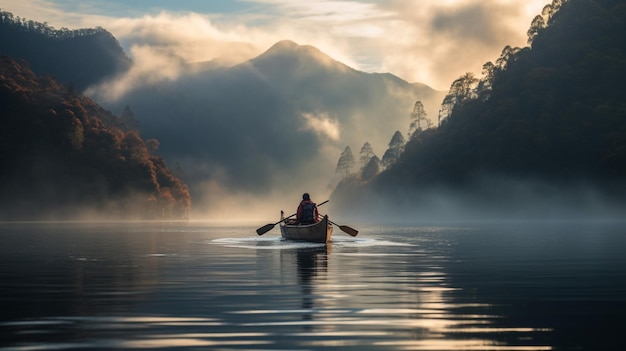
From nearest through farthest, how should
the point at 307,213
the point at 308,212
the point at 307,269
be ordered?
Answer: the point at 307,269 → the point at 308,212 → the point at 307,213

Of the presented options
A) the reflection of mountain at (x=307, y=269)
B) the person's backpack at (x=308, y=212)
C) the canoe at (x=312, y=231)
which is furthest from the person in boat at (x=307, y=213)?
the reflection of mountain at (x=307, y=269)

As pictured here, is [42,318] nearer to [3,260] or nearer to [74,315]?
[74,315]

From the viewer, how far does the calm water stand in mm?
18578

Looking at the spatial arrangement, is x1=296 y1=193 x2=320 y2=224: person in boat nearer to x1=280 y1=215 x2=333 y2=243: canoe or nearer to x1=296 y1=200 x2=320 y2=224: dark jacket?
x1=296 y1=200 x2=320 y2=224: dark jacket

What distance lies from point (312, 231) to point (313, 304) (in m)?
42.6

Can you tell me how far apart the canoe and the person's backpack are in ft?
2.29

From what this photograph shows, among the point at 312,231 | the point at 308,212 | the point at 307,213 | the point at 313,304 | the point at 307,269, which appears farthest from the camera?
the point at 307,213

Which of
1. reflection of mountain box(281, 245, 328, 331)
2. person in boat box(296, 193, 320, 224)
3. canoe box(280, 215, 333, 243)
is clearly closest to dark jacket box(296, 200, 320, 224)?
person in boat box(296, 193, 320, 224)

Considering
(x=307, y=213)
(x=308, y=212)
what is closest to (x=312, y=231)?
(x=308, y=212)

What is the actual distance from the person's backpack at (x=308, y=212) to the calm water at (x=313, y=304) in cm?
2270

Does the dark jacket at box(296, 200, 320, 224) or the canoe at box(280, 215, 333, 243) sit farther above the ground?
the dark jacket at box(296, 200, 320, 224)

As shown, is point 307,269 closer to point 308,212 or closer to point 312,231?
point 312,231

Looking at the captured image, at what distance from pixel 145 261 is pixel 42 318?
24764mm

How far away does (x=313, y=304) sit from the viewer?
2531 cm
